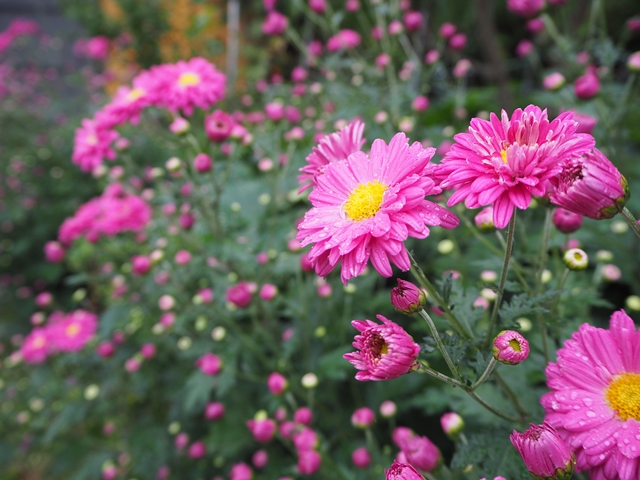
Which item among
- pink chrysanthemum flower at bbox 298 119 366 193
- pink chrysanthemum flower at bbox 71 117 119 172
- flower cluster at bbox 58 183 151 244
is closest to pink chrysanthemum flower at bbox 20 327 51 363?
flower cluster at bbox 58 183 151 244

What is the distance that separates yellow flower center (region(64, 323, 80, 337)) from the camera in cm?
247

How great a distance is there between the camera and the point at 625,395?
751 mm

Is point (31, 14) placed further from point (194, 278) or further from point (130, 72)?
point (194, 278)

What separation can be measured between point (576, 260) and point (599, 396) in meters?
0.32

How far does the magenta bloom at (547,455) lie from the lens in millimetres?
625

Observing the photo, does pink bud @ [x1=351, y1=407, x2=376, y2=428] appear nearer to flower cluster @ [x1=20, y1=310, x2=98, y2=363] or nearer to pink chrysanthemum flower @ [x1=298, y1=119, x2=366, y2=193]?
pink chrysanthemum flower @ [x1=298, y1=119, x2=366, y2=193]

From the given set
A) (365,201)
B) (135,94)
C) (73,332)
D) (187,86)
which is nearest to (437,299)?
(365,201)

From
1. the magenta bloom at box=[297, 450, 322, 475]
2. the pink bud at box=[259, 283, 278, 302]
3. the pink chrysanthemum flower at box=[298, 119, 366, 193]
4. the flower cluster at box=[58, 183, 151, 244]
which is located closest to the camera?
the pink chrysanthemum flower at box=[298, 119, 366, 193]

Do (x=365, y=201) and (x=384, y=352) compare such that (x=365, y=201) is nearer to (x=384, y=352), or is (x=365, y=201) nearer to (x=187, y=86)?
(x=384, y=352)

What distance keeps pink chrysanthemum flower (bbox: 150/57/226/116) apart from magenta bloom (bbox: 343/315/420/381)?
1.36 meters

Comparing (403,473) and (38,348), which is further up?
(403,473)

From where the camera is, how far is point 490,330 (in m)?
0.82

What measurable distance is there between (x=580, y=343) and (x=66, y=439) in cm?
341

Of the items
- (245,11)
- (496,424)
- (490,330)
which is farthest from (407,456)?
(245,11)
